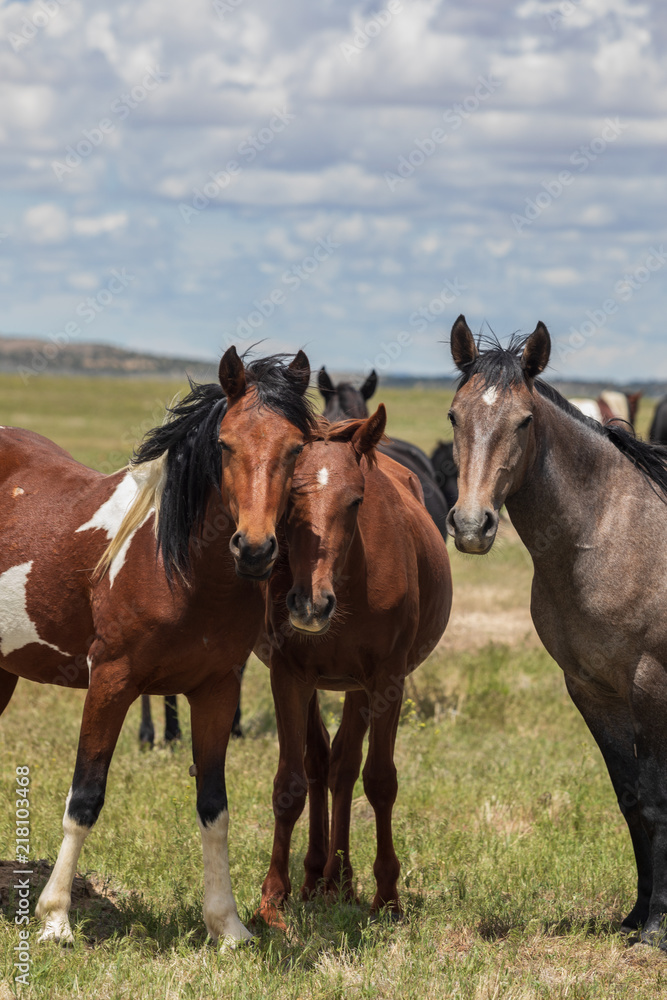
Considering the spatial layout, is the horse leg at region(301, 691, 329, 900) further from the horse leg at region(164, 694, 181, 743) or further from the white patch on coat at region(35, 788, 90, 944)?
the horse leg at region(164, 694, 181, 743)

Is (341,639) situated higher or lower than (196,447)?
lower

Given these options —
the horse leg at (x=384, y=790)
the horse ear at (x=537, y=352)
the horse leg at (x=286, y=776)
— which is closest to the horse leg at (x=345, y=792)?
the horse leg at (x=384, y=790)

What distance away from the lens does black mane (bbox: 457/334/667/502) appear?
438cm

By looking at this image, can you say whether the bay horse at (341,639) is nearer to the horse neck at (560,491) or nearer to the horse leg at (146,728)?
the horse neck at (560,491)

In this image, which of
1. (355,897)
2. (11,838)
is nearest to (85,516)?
(11,838)

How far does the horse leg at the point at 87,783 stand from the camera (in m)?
4.22

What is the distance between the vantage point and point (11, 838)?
5.45 meters

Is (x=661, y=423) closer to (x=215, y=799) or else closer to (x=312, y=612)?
(x=215, y=799)

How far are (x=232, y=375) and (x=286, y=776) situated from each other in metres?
1.96

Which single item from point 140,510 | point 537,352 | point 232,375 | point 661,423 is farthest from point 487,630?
point 661,423

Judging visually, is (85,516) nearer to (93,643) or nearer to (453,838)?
(93,643)

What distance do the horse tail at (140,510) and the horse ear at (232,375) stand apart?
1.66 ft

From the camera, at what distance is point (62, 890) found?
4250 mm

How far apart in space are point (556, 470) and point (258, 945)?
248 centimetres
